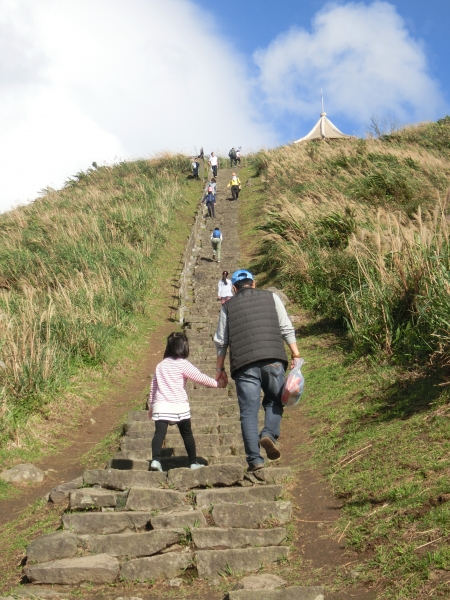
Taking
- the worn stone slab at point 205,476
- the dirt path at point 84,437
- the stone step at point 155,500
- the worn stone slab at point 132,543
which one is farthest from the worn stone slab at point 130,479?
the dirt path at point 84,437

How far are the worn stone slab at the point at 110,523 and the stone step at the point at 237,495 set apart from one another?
1.48 ft

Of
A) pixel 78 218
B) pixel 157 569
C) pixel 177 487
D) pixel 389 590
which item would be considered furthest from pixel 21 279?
pixel 389 590

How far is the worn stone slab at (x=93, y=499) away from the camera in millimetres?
5078

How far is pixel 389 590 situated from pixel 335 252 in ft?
33.3

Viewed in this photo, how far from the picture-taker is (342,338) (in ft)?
33.6

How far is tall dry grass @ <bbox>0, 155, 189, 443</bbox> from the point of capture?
9.05m

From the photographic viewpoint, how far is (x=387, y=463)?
16.8 ft

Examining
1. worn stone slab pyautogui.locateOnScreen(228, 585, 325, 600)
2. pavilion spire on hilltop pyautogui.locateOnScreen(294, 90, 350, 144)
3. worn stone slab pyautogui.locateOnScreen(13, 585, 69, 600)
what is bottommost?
worn stone slab pyautogui.locateOnScreen(13, 585, 69, 600)

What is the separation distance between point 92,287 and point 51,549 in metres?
9.38

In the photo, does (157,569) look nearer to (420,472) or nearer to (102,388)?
(420,472)

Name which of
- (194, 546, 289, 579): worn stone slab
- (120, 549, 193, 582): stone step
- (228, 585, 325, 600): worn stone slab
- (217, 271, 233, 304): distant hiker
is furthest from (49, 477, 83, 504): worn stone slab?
(217, 271, 233, 304): distant hiker

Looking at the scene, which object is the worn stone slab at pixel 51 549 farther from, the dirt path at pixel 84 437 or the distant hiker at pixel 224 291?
the distant hiker at pixel 224 291

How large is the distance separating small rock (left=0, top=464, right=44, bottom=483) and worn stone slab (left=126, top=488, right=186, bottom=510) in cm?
275

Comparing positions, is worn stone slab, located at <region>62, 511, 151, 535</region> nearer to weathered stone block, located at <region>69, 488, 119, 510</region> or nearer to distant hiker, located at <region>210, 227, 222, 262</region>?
weathered stone block, located at <region>69, 488, 119, 510</region>
